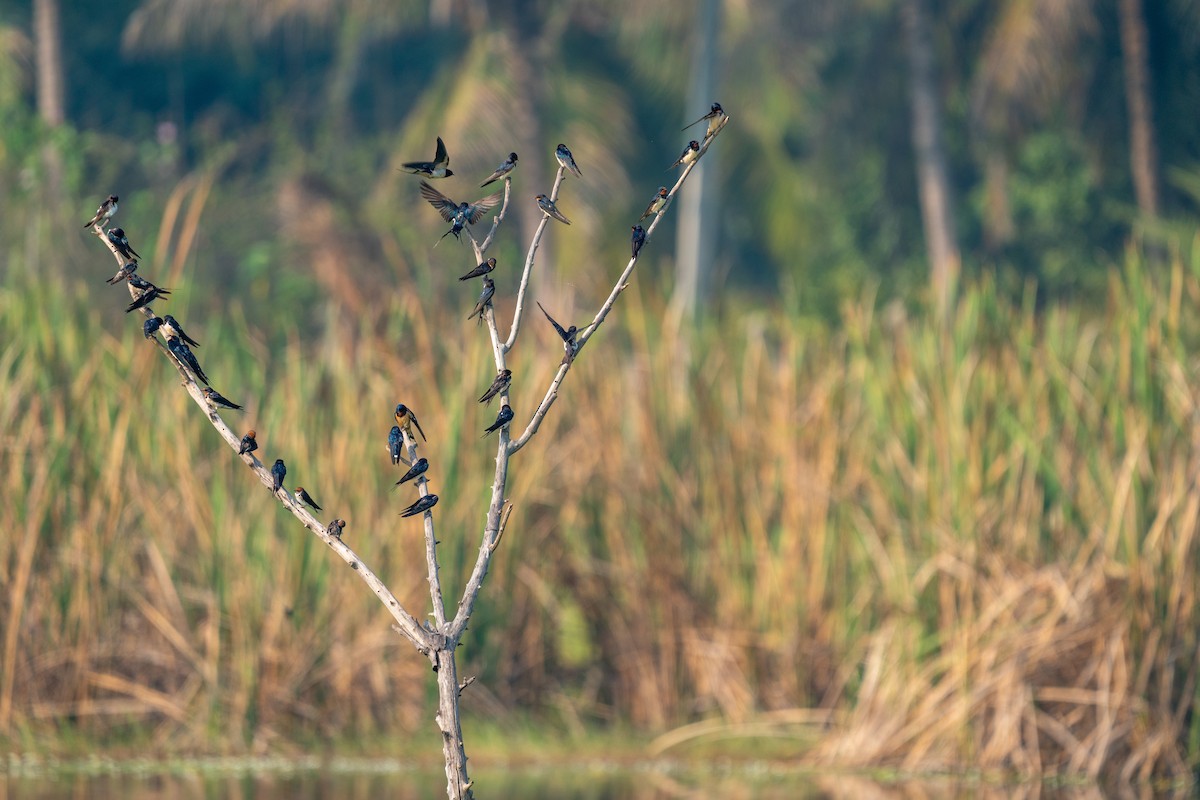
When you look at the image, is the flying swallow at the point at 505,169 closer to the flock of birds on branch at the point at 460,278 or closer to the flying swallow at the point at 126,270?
the flock of birds on branch at the point at 460,278

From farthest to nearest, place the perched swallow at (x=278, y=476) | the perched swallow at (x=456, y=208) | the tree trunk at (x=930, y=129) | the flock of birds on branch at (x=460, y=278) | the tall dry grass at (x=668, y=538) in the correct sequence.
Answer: the tree trunk at (x=930, y=129)
the tall dry grass at (x=668, y=538)
the perched swallow at (x=456, y=208)
the flock of birds on branch at (x=460, y=278)
the perched swallow at (x=278, y=476)

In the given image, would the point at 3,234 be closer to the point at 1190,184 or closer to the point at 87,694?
the point at 87,694

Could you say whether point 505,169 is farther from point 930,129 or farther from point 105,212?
point 930,129

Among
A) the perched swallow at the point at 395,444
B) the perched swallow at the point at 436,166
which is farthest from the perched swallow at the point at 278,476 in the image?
the perched swallow at the point at 436,166

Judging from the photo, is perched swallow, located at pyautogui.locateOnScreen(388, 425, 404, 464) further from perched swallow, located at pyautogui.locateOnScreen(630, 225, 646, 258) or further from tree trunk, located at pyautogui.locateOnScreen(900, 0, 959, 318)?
tree trunk, located at pyautogui.locateOnScreen(900, 0, 959, 318)

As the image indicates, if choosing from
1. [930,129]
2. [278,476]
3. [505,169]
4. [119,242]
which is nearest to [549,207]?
[505,169]

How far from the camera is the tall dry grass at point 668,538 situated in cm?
682

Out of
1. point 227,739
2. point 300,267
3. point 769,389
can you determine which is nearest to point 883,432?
point 769,389

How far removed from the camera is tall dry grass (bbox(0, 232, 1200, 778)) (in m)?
6.82

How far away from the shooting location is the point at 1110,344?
7.32 metres

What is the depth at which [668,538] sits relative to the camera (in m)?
7.56

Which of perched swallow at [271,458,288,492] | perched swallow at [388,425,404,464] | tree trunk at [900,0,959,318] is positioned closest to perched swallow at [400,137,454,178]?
perched swallow at [388,425,404,464]

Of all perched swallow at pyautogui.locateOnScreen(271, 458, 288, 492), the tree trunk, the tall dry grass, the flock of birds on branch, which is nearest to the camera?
perched swallow at pyautogui.locateOnScreen(271, 458, 288, 492)

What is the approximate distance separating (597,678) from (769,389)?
4.77ft
